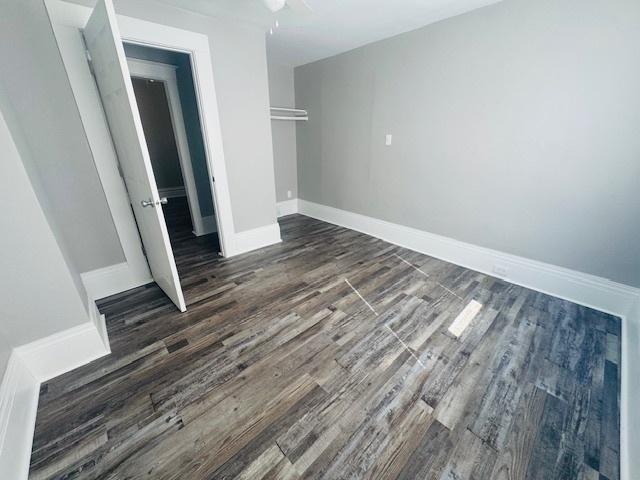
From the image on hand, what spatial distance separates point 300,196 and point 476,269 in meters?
3.14

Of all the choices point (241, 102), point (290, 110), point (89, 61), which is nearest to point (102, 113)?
point (89, 61)

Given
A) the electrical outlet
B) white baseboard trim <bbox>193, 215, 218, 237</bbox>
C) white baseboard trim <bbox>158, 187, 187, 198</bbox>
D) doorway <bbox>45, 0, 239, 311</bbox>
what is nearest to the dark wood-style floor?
the electrical outlet

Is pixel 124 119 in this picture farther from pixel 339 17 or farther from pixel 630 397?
pixel 630 397

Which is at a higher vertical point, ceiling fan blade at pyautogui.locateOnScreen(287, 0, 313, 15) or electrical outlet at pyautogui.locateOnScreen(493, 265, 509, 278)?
ceiling fan blade at pyautogui.locateOnScreen(287, 0, 313, 15)

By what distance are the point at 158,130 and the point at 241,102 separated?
3983 mm

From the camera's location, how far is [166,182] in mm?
5961

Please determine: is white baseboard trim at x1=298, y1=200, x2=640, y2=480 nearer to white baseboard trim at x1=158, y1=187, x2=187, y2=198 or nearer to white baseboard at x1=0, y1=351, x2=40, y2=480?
white baseboard at x1=0, y1=351, x2=40, y2=480

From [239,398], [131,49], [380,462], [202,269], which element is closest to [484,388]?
[380,462]

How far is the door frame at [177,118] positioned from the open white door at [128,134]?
131 centimetres

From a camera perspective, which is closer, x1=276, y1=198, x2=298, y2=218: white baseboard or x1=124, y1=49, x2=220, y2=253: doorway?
x1=124, y1=49, x2=220, y2=253: doorway

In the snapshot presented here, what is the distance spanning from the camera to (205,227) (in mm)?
3918

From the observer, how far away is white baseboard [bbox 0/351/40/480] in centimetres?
107

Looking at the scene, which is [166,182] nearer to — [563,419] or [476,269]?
[476,269]

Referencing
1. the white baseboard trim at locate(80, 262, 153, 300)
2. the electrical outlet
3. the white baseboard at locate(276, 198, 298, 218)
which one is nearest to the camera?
the white baseboard trim at locate(80, 262, 153, 300)
